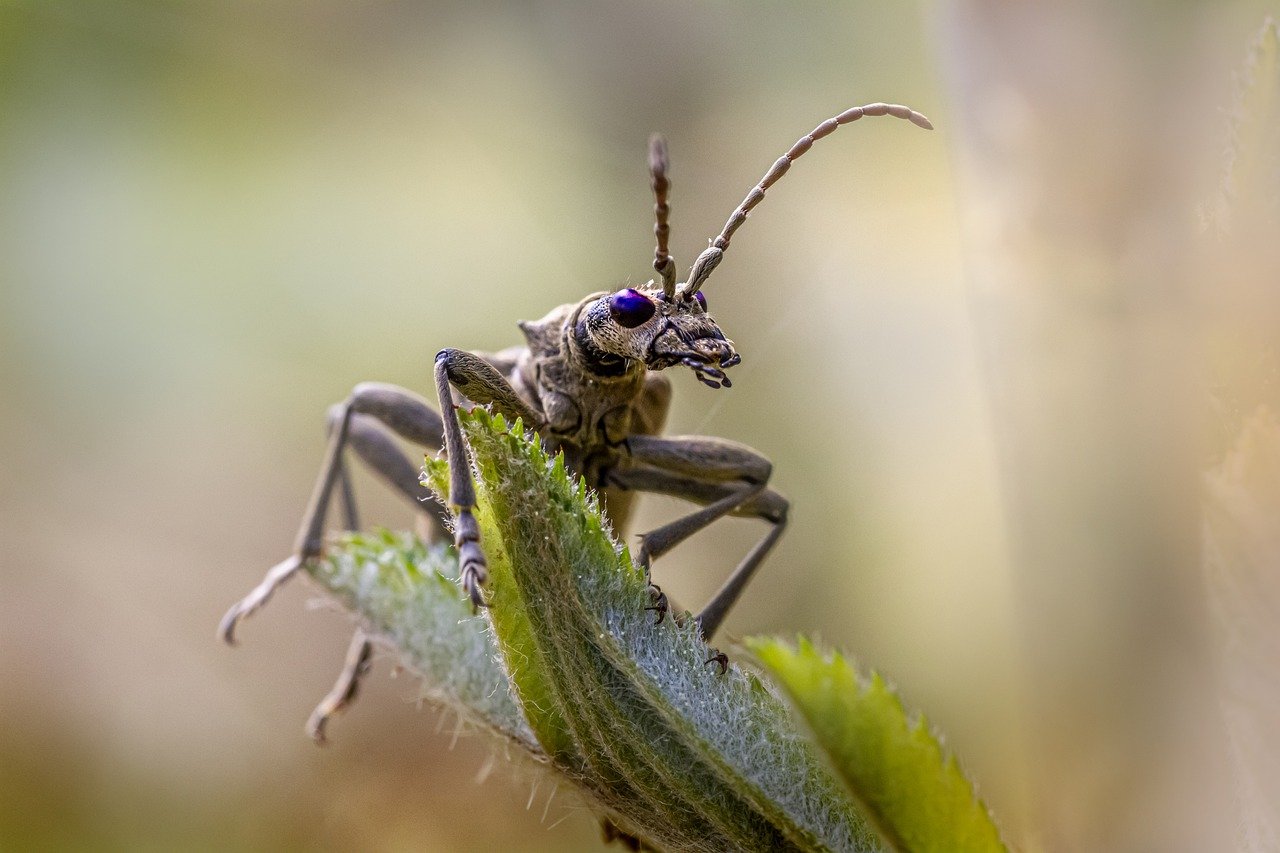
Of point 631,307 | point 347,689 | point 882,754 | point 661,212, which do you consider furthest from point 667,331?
point 347,689

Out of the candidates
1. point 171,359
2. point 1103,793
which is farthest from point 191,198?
point 1103,793

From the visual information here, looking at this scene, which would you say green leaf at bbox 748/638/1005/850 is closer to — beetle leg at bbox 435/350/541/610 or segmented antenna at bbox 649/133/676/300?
beetle leg at bbox 435/350/541/610

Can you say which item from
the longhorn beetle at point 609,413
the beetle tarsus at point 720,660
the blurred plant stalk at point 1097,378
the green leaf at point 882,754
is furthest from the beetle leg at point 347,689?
the green leaf at point 882,754

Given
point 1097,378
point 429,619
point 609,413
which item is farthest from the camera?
point 609,413

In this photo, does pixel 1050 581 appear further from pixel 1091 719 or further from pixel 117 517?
pixel 117 517

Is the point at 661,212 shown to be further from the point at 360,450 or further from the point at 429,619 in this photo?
the point at 360,450

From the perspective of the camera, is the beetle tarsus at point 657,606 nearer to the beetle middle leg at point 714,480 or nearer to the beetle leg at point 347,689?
the beetle middle leg at point 714,480
